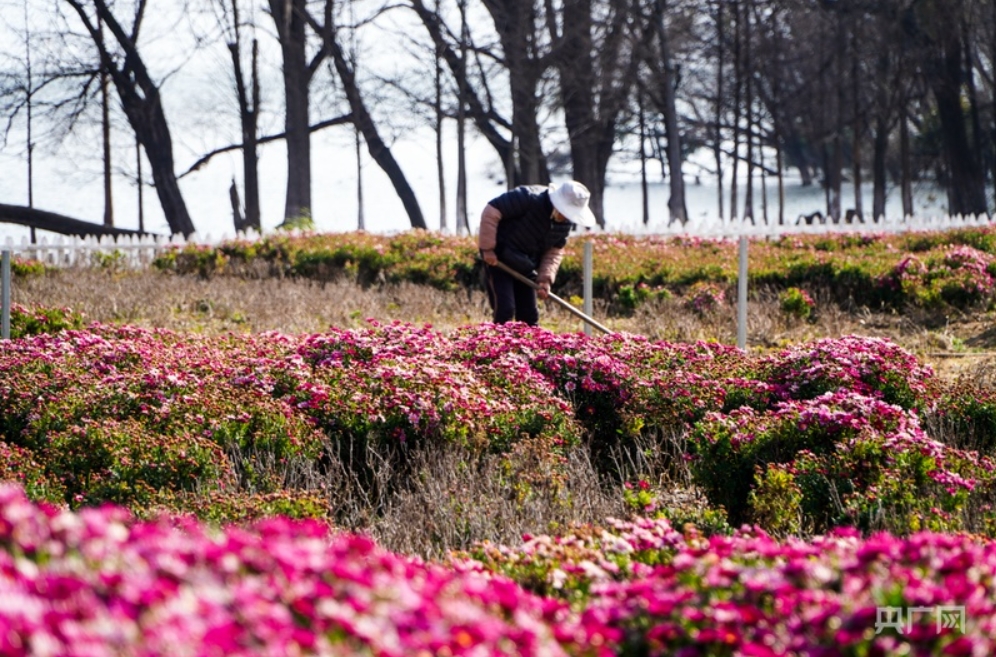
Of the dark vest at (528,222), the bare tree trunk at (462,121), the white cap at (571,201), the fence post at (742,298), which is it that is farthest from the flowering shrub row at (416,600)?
the bare tree trunk at (462,121)

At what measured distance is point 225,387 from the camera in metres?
6.54

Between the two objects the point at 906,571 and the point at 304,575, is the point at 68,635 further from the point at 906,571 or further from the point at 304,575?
the point at 906,571

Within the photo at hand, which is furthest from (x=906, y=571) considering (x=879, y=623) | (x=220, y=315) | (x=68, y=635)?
(x=220, y=315)

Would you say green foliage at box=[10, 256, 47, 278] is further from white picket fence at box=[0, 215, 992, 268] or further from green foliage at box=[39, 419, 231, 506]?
green foliage at box=[39, 419, 231, 506]

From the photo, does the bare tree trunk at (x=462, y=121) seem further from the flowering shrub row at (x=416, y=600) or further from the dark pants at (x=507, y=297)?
the flowering shrub row at (x=416, y=600)

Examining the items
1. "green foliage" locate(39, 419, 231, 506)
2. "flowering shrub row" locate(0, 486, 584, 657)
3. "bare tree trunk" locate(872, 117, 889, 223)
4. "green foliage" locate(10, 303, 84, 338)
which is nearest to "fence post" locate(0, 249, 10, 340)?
"green foliage" locate(10, 303, 84, 338)

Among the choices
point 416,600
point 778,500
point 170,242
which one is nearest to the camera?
point 416,600

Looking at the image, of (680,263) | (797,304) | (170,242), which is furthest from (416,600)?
(170,242)

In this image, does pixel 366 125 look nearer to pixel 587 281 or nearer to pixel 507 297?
pixel 587 281

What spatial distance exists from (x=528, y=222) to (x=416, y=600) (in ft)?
23.2

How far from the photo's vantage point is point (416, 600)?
2.09 meters

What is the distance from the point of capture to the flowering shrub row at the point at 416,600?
1870 millimetres

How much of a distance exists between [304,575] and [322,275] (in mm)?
14235

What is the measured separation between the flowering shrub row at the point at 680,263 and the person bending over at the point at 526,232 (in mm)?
3589
